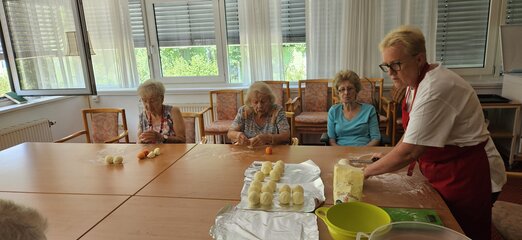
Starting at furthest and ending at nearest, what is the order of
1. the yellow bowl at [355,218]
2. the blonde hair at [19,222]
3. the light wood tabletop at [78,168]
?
the light wood tabletop at [78,168], the yellow bowl at [355,218], the blonde hair at [19,222]

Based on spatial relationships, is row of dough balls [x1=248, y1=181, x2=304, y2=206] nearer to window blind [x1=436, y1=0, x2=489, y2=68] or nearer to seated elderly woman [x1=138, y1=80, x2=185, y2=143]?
seated elderly woman [x1=138, y1=80, x2=185, y2=143]

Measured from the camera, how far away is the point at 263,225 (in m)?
1.11

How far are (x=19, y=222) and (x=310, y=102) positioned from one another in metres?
3.57

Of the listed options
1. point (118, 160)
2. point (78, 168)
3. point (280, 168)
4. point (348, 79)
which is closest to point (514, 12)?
point (348, 79)

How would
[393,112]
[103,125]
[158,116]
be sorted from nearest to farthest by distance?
1. [158,116]
2. [103,125]
3. [393,112]

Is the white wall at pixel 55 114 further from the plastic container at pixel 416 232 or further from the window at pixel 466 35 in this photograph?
the window at pixel 466 35

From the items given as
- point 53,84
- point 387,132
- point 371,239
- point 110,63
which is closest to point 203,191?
point 371,239

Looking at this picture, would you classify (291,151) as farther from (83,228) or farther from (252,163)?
(83,228)

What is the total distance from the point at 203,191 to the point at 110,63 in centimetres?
367

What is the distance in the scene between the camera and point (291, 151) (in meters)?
1.88

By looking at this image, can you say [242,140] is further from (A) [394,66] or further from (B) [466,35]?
(B) [466,35]

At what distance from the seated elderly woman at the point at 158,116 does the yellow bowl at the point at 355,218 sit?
1677mm

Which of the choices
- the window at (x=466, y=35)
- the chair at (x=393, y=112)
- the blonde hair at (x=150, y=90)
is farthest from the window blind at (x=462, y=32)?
the blonde hair at (x=150, y=90)

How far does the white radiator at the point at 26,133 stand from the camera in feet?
10.7
